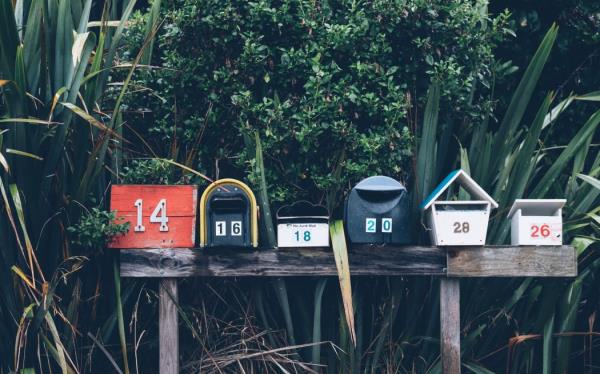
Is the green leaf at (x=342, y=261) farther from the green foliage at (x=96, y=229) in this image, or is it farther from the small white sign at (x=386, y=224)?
the green foliage at (x=96, y=229)

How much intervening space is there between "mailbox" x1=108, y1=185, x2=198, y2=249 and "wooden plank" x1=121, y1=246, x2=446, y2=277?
46 millimetres

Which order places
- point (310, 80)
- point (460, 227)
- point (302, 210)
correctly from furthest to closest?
1. point (302, 210)
2. point (310, 80)
3. point (460, 227)

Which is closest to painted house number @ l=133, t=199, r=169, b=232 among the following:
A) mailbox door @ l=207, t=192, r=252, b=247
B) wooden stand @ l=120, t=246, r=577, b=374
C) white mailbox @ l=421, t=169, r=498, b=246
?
wooden stand @ l=120, t=246, r=577, b=374

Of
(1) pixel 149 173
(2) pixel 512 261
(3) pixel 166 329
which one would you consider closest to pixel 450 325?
(2) pixel 512 261

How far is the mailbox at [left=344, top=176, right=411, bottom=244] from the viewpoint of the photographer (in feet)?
12.0

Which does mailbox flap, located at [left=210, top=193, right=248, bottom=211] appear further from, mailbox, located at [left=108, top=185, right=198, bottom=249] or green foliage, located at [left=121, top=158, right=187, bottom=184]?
green foliage, located at [left=121, top=158, right=187, bottom=184]

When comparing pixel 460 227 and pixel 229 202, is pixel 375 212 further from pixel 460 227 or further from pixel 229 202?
pixel 229 202

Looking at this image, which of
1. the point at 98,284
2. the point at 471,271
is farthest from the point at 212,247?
the point at 471,271

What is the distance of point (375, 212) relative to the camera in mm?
3666

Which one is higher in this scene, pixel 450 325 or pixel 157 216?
pixel 157 216

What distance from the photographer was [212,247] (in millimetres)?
3721

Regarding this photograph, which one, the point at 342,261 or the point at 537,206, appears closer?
the point at 342,261

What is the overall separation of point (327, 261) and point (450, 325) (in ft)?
1.96

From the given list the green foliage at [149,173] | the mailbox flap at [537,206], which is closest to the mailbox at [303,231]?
the green foliage at [149,173]
